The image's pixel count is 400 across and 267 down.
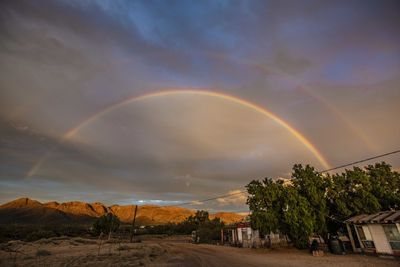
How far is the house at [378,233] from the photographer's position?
20547mm

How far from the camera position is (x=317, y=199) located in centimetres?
2697

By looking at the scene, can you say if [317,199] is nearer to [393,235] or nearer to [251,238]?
[393,235]

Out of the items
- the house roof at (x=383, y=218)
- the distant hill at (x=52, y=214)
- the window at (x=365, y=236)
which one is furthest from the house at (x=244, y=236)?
the distant hill at (x=52, y=214)

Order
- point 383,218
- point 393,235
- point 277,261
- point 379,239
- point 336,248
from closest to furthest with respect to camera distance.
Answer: point 277,261 → point 393,235 → point 383,218 → point 379,239 → point 336,248

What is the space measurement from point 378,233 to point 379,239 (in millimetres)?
504

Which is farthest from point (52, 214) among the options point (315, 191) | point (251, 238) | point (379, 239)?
point (379, 239)

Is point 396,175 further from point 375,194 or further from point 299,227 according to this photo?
point 299,227

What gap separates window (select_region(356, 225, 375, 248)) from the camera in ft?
75.1

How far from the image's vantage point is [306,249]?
27984mm

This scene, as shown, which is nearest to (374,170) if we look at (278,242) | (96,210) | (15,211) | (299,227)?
(299,227)

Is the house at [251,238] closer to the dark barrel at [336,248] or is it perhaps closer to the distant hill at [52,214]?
the dark barrel at [336,248]

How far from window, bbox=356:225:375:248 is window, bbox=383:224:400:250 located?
1878mm

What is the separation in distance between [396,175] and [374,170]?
221 centimetres

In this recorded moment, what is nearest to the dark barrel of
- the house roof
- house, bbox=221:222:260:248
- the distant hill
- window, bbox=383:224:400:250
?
the house roof
